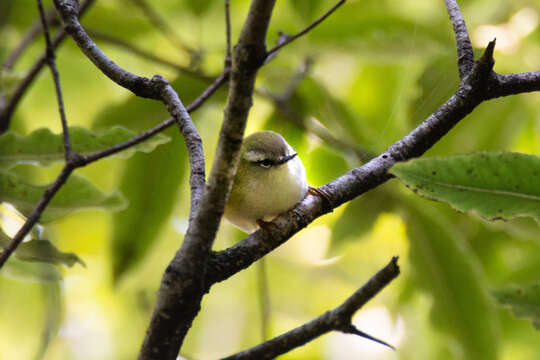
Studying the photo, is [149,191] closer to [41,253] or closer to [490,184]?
[41,253]

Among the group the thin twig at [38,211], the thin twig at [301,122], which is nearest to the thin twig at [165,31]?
the thin twig at [301,122]

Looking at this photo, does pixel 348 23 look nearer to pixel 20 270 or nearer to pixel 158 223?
pixel 158 223

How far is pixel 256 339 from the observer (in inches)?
74.8

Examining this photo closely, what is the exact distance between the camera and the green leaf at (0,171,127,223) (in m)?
1.05

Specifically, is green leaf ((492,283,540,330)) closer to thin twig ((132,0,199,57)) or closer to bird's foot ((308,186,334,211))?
bird's foot ((308,186,334,211))

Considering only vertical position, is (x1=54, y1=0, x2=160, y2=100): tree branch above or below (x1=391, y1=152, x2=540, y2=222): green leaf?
above

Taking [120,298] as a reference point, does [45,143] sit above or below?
below

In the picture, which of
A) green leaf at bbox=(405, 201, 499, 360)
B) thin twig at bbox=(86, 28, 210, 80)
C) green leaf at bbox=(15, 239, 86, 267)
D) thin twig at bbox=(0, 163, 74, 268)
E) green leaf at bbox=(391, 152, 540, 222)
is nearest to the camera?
green leaf at bbox=(391, 152, 540, 222)

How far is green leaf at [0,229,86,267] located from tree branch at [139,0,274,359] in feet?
1.38

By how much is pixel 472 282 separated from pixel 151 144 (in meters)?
0.88

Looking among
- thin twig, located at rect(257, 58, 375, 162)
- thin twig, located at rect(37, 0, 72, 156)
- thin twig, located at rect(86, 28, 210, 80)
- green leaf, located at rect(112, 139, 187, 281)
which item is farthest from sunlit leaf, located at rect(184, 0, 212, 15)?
thin twig, located at rect(37, 0, 72, 156)

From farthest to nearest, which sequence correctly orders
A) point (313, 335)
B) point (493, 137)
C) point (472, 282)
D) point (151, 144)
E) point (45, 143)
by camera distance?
1. point (493, 137)
2. point (472, 282)
3. point (45, 143)
4. point (151, 144)
5. point (313, 335)

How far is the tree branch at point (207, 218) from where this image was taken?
0.50 m

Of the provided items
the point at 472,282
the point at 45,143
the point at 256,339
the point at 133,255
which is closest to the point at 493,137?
the point at 472,282
